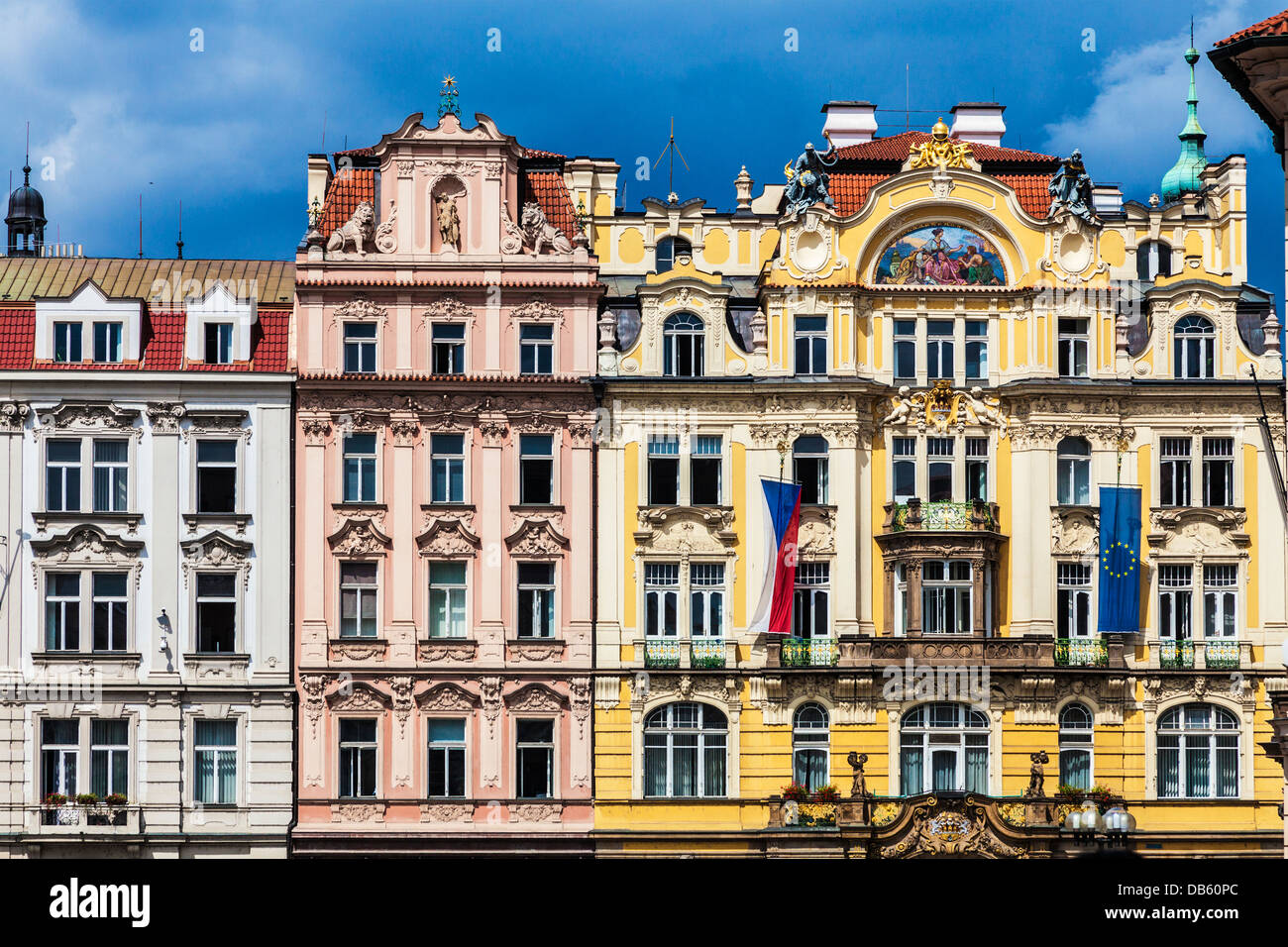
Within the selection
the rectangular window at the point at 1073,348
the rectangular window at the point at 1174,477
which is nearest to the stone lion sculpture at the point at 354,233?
the rectangular window at the point at 1073,348

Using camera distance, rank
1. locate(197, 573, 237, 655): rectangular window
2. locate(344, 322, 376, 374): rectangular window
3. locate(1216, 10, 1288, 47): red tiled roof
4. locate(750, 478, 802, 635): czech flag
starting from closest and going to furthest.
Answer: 1. locate(1216, 10, 1288, 47): red tiled roof
2. locate(750, 478, 802, 635): czech flag
3. locate(197, 573, 237, 655): rectangular window
4. locate(344, 322, 376, 374): rectangular window

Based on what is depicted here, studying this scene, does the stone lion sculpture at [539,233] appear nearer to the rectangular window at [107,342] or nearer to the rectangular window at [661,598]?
the rectangular window at [661,598]

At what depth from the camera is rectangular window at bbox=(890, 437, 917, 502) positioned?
223 ft

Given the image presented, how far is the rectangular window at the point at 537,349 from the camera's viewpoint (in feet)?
222

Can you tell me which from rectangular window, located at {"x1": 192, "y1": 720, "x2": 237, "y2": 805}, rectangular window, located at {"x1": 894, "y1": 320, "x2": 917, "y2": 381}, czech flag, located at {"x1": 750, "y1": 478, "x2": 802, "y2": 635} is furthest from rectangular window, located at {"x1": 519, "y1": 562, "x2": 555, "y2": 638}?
rectangular window, located at {"x1": 894, "y1": 320, "x2": 917, "y2": 381}

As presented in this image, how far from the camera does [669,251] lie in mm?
70062

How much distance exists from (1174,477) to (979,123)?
560 inches

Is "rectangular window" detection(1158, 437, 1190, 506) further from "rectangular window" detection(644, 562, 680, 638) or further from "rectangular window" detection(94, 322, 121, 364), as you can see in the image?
"rectangular window" detection(94, 322, 121, 364)

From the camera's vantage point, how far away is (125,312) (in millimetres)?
67688

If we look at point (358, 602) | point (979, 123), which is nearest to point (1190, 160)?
point (979, 123)

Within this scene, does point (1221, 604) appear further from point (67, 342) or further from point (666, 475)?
point (67, 342)

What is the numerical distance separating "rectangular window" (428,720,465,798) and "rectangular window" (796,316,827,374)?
1441cm
